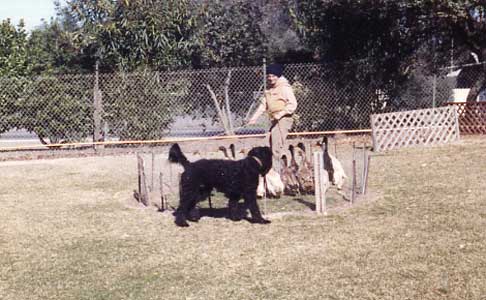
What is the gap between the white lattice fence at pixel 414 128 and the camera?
543 inches

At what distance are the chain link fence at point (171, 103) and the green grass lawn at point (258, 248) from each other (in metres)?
5.98

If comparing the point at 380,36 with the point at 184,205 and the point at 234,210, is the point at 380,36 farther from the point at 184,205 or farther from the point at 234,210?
the point at 184,205

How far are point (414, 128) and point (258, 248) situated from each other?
9189 mm

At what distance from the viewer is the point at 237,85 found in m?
Answer: 16.4

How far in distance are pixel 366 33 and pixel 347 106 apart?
2.10 meters

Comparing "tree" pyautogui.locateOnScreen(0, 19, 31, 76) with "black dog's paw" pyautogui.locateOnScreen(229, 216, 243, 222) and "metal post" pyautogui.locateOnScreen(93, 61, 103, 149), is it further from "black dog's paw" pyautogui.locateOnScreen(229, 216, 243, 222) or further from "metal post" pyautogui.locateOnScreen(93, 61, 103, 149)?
"black dog's paw" pyautogui.locateOnScreen(229, 216, 243, 222)

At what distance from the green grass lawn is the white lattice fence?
14.7ft

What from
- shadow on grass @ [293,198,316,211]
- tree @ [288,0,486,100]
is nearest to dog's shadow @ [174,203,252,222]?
shadow on grass @ [293,198,316,211]

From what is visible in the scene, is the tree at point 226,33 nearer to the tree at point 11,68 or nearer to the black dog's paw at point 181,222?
the tree at point 11,68

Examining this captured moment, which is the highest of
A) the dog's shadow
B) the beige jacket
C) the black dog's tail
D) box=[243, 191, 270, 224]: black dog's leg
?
the beige jacket

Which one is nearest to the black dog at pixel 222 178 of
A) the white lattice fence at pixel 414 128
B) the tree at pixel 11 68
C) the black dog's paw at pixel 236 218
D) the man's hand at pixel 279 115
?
the black dog's paw at pixel 236 218

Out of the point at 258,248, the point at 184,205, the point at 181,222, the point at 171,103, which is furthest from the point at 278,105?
the point at 171,103

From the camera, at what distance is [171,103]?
15.8 m

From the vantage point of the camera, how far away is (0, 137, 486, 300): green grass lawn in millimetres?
4797
